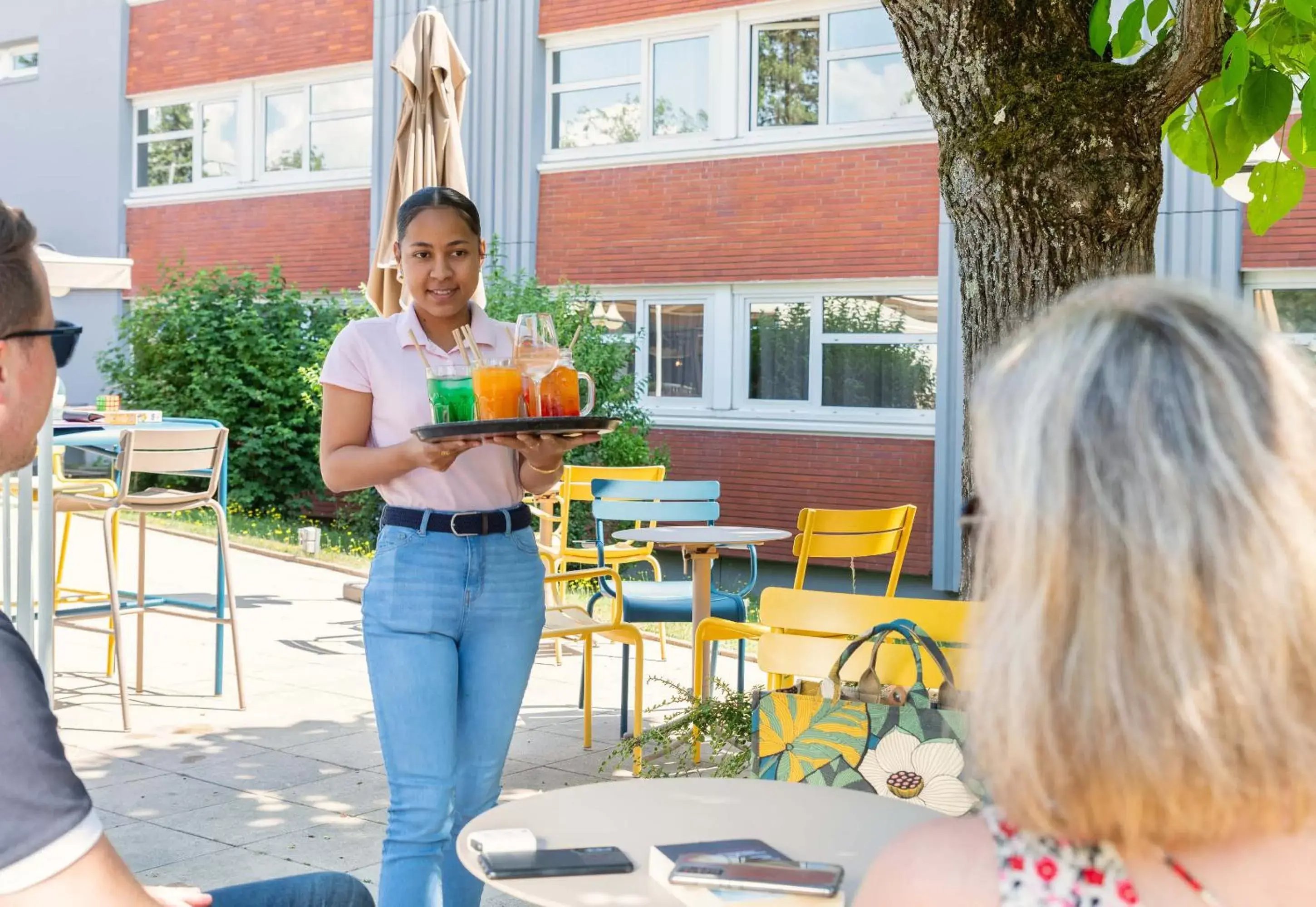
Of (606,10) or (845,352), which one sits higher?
(606,10)

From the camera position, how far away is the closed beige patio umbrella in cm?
668

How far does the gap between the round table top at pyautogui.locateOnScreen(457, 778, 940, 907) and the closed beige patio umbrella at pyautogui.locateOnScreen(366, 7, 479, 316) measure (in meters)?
4.64

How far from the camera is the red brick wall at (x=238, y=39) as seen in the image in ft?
52.1

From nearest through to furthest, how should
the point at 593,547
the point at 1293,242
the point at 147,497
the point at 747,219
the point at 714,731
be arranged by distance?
1. the point at 714,731
2. the point at 147,497
3. the point at 593,547
4. the point at 1293,242
5. the point at 747,219

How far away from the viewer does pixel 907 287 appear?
12516mm

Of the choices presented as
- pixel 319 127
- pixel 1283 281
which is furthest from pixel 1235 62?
pixel 319 127

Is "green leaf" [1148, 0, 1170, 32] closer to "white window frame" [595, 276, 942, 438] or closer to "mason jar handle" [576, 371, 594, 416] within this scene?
"mason jar handle" [576, 371, 594, 416]

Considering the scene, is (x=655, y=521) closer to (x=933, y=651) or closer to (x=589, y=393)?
(x=589, y=393)

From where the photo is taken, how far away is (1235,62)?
2.96m

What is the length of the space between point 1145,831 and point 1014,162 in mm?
2641

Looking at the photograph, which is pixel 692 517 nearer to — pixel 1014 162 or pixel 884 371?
pixel 1014 162

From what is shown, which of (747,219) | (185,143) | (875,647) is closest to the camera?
(875,647)

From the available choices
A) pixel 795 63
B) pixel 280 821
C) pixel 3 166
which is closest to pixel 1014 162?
pixel 280 821

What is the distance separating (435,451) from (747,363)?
1066cm
